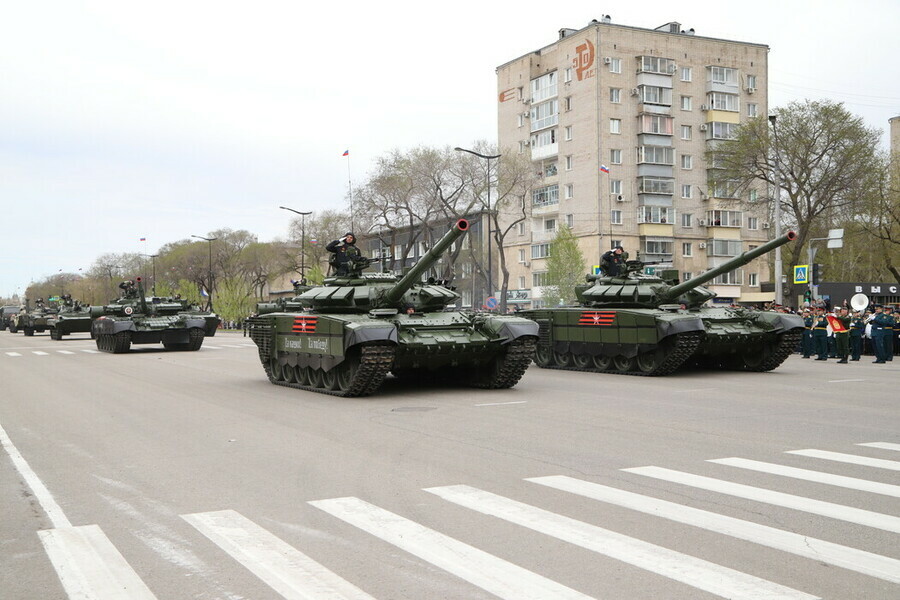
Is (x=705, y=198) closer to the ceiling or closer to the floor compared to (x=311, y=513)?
closer to the ceiling

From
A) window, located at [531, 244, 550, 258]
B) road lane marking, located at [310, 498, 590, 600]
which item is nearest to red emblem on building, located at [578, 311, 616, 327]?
road lane marking, located at [310, 498, 590, 600]

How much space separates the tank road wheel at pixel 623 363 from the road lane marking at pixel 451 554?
13318 millimetres

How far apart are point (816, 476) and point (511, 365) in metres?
8.15

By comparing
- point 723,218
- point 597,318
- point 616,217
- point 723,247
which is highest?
point 723,218

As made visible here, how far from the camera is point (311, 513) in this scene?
6633mm

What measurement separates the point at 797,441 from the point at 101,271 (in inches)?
4562

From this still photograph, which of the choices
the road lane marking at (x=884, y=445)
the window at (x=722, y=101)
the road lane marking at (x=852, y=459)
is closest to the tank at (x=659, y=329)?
the road lane marking at (x=884, y=445)

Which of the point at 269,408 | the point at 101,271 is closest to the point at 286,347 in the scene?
the point at 269,408

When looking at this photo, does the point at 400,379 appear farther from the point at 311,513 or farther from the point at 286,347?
the point at 311,513

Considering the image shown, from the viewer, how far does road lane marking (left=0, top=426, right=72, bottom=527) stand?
6636 millimetres

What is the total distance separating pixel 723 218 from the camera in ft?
195

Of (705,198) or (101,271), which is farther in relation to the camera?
(101,271)

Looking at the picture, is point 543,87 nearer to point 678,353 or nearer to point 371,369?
point 678,353

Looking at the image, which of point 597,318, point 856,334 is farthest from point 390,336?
point 856,334
